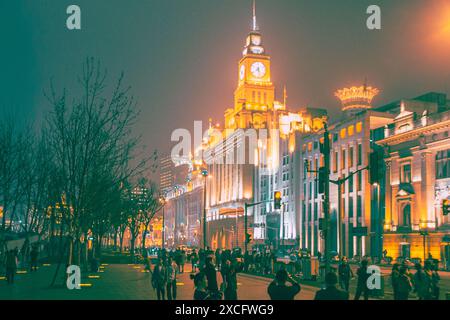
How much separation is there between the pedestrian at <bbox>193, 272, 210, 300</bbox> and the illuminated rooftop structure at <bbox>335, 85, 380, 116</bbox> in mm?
101967

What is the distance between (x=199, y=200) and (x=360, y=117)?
10901 cm

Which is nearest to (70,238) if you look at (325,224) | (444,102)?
(325,224)

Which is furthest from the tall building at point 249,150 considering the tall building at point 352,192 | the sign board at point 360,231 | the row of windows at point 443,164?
the row of windows at point 443,164

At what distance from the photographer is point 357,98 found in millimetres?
115000

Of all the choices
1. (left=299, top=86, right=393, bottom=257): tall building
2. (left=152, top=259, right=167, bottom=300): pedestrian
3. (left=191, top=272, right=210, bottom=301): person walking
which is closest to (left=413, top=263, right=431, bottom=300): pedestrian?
(left=191, top=272, right=210, bottom=301): person walking

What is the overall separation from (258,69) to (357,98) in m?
54.0

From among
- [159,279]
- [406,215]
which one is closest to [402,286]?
[159,279]

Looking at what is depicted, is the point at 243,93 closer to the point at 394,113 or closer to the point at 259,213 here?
the point at 259,213

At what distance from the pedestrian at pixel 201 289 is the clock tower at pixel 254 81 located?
141 meters

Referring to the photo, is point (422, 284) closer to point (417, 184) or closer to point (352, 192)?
point (417, 184)

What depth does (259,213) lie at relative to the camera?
120m

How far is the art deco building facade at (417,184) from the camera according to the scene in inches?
2288

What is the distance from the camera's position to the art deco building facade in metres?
58.1
